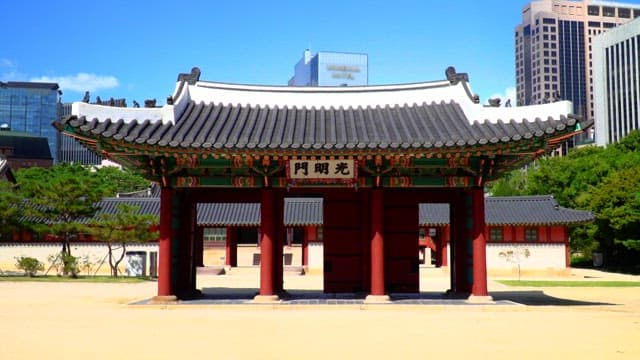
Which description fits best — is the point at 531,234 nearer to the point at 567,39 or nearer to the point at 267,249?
the point at 267,249

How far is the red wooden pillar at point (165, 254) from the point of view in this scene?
1761cm

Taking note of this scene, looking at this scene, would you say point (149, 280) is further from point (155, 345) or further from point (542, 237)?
point (542, 237)

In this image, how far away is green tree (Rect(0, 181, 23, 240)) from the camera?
37094 millimetres

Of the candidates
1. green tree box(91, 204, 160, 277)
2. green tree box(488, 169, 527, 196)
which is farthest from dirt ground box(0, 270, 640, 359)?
green tree box(488, 169, 527, 196)

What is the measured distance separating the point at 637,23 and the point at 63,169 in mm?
97849

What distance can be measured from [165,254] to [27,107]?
13305 centimetres

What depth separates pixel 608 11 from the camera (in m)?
166

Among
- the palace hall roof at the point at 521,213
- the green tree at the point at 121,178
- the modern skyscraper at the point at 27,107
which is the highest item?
the modern skyscraper at the point at 27,107

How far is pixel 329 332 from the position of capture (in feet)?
40.6

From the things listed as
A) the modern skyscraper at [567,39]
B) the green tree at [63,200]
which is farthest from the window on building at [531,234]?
the modern skyscraper at [567,39]

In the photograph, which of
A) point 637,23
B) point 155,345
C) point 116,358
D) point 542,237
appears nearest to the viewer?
point 116,358

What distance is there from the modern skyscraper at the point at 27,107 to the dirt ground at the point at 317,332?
423 feet

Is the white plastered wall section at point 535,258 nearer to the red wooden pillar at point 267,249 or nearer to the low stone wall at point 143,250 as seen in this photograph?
the low stone wall at point 143,250

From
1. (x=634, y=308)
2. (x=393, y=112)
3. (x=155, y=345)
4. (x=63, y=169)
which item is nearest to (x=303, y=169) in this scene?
(x=393, y=112)
